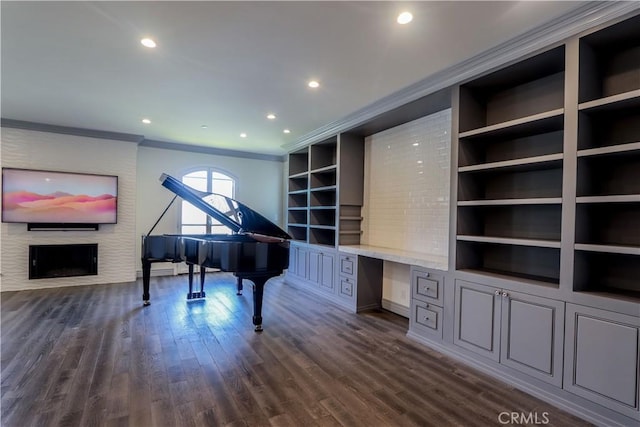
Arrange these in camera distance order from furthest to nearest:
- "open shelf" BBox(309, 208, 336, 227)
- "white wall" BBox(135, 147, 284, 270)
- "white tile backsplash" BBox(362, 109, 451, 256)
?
"white wall" BBox(135, 147, 284, 270) < "open shelf" BBox(309, 208, 336, 227) < "white tile backsplash" BBox(362, 109, 451, 256)

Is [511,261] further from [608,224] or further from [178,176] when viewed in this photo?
[178,176]

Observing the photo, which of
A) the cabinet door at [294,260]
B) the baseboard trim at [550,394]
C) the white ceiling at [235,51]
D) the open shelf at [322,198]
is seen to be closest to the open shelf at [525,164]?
the white ceiling at [235,51]

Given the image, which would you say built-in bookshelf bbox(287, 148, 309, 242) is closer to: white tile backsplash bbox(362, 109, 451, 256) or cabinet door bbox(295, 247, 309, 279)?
cabinet door bbox(295, 247, 309, 279)

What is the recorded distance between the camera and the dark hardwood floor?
204 centimetres

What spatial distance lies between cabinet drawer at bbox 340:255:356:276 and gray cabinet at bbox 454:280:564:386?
5.43ft

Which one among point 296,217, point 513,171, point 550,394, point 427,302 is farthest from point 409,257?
point 296,217

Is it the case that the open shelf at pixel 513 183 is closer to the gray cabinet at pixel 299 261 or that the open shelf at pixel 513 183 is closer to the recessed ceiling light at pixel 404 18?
the recessed ceiling light at pixel 404 18

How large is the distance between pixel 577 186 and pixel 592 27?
107 cm

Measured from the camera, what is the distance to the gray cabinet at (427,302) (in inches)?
121

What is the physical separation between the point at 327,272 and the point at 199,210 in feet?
11.3

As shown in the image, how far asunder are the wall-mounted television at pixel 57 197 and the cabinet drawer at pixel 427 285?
211 inches

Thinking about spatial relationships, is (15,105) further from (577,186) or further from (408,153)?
(577,186)

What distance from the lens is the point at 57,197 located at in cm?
520

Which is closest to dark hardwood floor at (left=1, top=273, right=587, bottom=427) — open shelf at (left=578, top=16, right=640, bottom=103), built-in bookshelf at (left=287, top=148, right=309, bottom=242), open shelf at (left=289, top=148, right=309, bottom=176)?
open shelf at (left=578, top=16, right=640, bottom=103)
